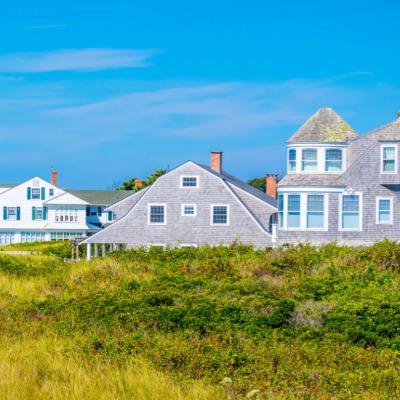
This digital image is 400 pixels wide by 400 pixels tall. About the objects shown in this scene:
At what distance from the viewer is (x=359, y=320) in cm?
1842

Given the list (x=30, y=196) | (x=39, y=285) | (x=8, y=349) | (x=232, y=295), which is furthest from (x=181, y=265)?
(x=30, y=196)

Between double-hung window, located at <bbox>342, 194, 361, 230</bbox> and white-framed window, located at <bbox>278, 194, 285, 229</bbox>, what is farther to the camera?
white-framed window, located at <bbox>278, 194, 285, 229</bbox>

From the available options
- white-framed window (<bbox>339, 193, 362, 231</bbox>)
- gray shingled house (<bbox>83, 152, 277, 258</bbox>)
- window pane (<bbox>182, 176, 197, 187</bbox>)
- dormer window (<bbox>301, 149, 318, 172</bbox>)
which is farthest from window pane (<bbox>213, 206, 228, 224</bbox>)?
white-framed window (<bbox>339, 193, 362, 231</bbox>)

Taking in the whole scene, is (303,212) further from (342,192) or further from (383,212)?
(383,212)

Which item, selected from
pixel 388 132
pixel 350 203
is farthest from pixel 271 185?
pixel 388 132

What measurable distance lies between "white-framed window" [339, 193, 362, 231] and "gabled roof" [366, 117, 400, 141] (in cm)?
297

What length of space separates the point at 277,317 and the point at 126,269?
11538 mm

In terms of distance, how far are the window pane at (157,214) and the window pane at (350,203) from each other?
11.3 m

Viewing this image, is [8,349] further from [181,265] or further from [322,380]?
[181,265]

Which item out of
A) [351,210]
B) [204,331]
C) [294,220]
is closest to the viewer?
[204,331]

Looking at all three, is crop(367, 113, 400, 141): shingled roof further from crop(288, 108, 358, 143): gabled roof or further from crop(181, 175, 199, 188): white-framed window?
crop(181, 175, 199, 188): white-framed window

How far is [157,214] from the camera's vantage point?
46281 millimetres

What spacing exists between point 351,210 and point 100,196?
4010 cm

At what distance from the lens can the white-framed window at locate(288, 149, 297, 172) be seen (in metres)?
40.1
